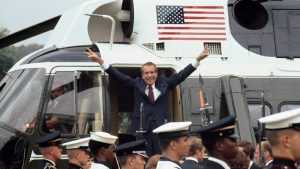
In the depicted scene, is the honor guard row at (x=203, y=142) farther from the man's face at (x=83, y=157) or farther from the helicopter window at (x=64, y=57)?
the helicopter window at (x=64, y=57)

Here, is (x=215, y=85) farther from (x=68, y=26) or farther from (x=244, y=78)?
(x=68, y=26)

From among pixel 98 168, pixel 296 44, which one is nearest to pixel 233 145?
pixel 98 168

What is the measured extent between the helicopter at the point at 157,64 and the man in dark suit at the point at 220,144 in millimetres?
3128

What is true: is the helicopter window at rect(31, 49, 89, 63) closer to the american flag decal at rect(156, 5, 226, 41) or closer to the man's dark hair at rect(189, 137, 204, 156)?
the american flag decal at rect(156, 5, 226, 41)

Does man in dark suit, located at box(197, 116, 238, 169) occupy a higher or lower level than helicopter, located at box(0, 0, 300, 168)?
lower

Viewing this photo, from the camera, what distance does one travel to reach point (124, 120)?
964 cm

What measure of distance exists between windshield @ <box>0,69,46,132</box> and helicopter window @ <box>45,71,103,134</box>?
20 centimetres

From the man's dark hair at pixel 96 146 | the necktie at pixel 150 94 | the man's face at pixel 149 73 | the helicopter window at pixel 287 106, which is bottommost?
the man's dark hair at pixel 96 146

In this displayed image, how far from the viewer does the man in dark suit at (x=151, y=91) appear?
8.17 meters

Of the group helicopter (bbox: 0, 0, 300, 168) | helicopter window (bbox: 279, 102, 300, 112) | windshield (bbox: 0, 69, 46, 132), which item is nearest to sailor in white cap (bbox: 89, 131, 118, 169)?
helicopter (bbox: 0, 0, 300, 168)

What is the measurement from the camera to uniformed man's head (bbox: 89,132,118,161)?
6660mm

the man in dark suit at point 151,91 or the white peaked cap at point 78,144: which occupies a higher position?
the man in dark suit at point 151,91

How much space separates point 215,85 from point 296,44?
1.53 meters

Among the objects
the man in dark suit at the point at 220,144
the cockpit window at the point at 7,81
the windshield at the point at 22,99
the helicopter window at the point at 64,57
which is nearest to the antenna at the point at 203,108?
the helicopter window at the point at 64,57
